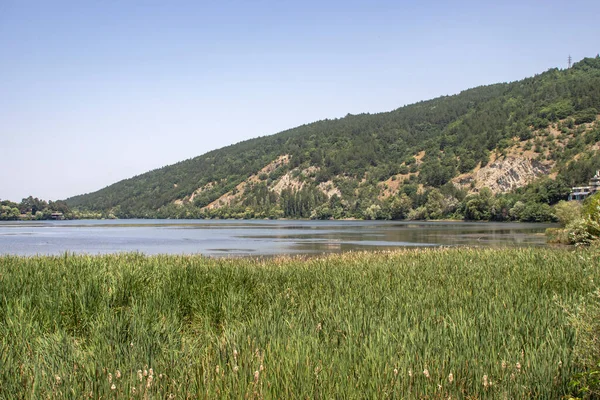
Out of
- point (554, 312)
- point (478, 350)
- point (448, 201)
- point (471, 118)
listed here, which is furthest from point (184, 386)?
point (471, 118)

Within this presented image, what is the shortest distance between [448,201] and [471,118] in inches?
2810

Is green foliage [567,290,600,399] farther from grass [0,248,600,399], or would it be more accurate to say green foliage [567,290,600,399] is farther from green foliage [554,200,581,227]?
green foliage [554,200,581,227]

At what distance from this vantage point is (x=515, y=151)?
138750mm

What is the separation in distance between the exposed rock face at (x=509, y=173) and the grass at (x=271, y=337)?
123 metres

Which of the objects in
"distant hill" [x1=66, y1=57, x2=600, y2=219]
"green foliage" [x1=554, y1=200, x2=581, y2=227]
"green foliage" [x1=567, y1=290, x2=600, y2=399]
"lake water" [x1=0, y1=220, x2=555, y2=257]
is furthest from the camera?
"distant hill" [x1=66, y1=57, x2=600, y2=219]

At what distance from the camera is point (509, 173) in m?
132

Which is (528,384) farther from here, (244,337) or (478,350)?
(244,337)

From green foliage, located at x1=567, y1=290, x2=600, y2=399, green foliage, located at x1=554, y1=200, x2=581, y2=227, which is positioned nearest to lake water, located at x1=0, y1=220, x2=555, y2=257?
green foliage, located at x1=554, y1=200, x2=581, y2=227

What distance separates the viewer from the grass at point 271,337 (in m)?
6.08

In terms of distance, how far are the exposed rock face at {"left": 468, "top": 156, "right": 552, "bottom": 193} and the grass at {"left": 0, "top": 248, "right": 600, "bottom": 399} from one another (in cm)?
12265

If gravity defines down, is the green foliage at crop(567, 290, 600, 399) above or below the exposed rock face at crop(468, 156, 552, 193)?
below

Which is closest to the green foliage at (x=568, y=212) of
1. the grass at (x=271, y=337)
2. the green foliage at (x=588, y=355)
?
the grass at (x=271, y=337)

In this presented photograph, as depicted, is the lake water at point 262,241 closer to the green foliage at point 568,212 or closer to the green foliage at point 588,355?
the green foliage at point 568,212

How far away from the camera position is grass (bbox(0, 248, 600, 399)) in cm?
608
